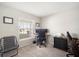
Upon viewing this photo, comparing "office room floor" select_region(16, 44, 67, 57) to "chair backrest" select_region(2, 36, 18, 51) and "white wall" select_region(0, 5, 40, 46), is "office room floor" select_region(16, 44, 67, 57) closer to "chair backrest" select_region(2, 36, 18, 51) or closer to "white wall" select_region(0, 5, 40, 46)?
"chair backrest" select_region(2, 36, 18, 51)

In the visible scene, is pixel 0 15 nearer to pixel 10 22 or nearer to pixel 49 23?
pixel 10 22

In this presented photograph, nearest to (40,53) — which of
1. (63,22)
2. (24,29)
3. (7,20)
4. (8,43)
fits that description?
(8,43)

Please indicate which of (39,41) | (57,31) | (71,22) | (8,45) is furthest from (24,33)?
(71,22)

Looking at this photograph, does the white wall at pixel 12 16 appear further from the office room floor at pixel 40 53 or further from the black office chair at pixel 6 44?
the office room floor at pixel 40 53

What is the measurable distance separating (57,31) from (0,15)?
314 cm

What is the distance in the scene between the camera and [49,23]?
4.73 m

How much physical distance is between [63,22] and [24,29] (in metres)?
2.30

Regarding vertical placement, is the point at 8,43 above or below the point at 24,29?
below

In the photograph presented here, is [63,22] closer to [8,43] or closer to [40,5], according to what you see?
[40,5]

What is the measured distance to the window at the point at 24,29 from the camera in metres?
3.86

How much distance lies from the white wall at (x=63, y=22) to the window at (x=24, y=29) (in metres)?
1.20

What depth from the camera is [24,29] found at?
13.6ft

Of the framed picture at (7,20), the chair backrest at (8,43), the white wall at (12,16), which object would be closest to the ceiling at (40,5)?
the white wall at (12,16)

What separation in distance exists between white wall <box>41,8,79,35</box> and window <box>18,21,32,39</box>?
120 cm
